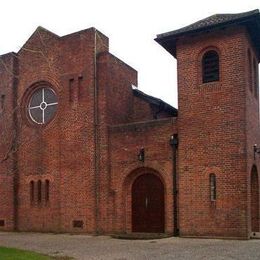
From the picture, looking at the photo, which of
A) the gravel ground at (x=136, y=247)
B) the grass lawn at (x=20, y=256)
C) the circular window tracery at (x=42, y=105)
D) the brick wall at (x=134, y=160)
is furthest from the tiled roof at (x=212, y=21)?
the grass lawn at (x=20, y=256)

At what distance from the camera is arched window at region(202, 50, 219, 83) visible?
1922cm

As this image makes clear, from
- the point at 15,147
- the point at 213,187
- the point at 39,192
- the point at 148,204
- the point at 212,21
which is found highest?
the point at 212,21

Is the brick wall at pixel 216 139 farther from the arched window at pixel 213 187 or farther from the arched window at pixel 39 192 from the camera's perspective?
the arched window at pixel 39 192

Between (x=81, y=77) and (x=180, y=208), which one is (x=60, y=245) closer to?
(x=180, y=208)

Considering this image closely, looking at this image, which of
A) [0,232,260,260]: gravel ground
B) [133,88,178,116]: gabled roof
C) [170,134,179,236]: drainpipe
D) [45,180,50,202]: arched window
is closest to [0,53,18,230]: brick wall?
[45,180,50,202]: arched window

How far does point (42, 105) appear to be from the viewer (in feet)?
76.6

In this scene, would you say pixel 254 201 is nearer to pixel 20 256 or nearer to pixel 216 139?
pixel 216 139

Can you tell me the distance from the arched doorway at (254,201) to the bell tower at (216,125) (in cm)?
7

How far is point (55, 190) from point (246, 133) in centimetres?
849

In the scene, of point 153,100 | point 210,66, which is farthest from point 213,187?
point 153,100

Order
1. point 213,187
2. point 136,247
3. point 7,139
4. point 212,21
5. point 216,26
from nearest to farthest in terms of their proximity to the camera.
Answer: point 136,247, point 213,187, point 216,26, point 212,21, point 7,139

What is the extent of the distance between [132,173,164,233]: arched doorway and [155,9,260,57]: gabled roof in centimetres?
517

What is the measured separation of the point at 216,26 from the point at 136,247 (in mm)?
8240

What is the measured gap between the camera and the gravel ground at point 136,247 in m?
14.2
